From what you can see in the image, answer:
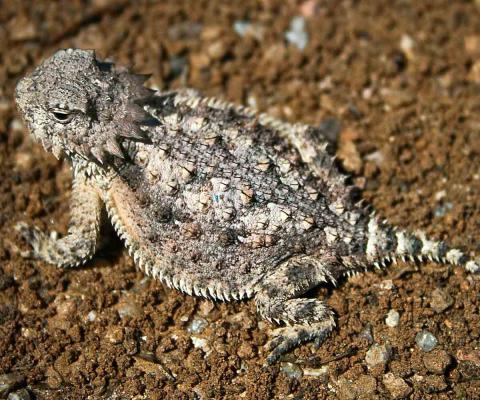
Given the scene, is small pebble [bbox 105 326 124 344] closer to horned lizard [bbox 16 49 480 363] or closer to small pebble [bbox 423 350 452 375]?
horned lizard [bbox 16 49 480 363]

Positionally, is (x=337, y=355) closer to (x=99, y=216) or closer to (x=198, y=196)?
(x=198, y=196)

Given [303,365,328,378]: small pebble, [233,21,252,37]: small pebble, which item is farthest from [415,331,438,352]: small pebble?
[233,21,252,37]: small pebble

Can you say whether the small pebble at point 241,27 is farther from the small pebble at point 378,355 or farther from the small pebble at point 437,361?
the small pebble at point 437,361

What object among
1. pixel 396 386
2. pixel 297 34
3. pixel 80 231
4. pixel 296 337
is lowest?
pixel 396 386

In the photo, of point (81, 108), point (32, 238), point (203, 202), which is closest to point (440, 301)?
point (203, 202)

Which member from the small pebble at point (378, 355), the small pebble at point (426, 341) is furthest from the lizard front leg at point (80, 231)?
the small pebble at point (426, 341)

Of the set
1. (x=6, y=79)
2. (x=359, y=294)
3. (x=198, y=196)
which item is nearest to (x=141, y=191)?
(x=198, y=196)

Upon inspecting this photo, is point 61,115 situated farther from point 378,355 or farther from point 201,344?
point 378,355
